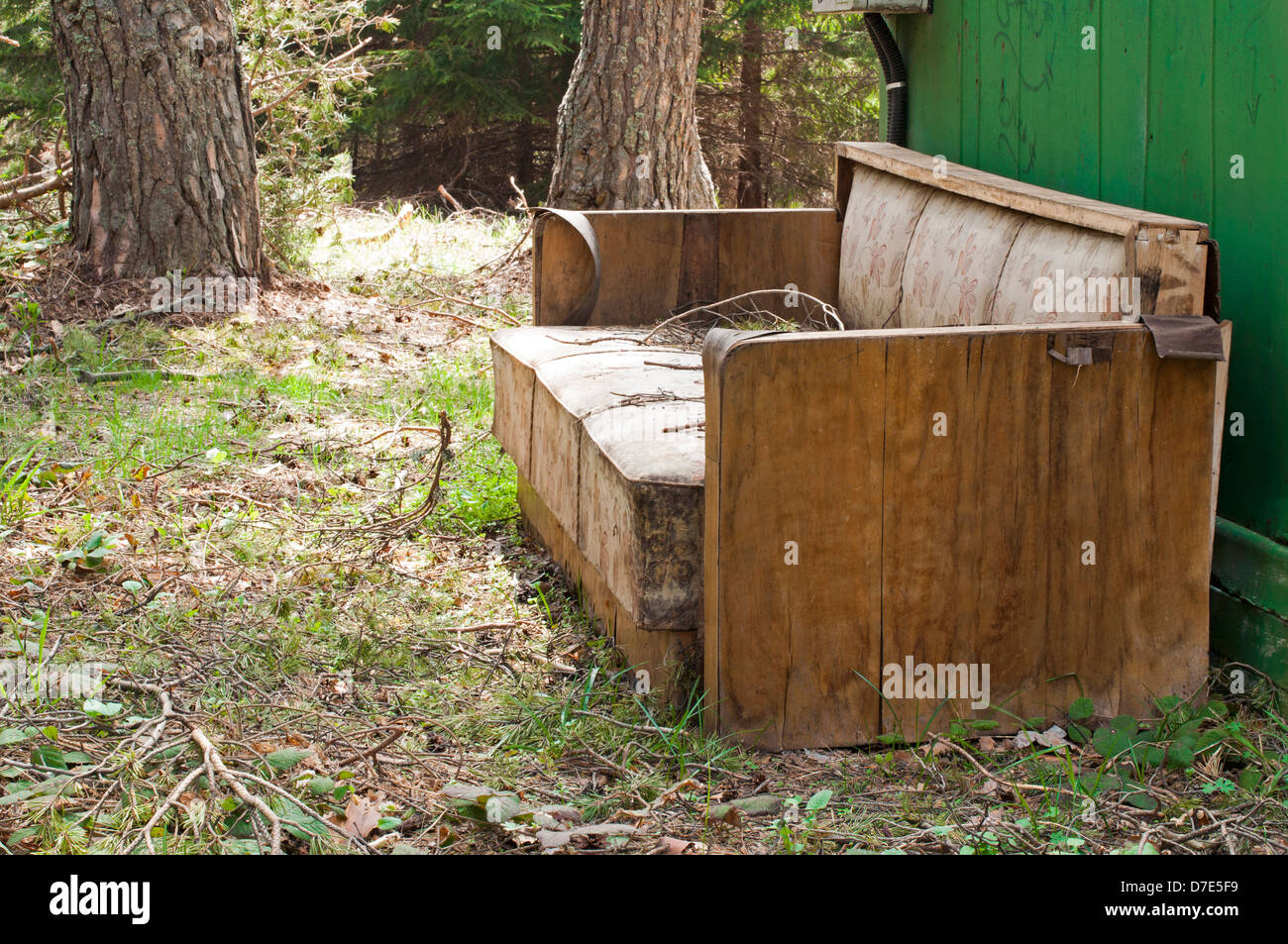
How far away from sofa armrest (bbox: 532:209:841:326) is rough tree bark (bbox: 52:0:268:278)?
2.84m

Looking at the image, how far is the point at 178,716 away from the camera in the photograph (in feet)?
7.95

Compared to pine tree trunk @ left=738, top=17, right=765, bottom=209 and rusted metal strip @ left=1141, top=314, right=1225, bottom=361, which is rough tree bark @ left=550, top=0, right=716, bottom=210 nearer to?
rusted metal strip @ left=1141, top=314, right=1225, bottom=361

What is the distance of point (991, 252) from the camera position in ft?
10.2

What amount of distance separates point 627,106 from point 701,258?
2.80 m

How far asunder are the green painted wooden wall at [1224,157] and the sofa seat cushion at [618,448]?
1168 millimetres

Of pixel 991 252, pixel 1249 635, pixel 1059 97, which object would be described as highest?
pixel 1059 97

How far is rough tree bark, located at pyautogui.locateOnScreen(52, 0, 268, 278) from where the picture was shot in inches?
232

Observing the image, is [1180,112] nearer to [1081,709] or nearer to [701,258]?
[1081,709]

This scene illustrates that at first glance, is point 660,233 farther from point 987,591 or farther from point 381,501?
point 987,591

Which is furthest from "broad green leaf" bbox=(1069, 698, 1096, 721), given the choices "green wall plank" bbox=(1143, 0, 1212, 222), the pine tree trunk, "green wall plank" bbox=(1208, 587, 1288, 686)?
the pine tree trunk

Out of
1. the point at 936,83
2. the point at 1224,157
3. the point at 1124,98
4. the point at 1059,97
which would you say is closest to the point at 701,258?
the point at 936,83

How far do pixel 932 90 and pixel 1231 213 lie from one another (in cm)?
182

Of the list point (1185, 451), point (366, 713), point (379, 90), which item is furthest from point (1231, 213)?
point (379, 90)
